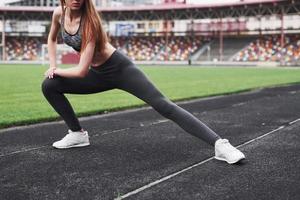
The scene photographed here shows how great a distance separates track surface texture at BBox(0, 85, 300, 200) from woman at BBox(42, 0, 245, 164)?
40 cm

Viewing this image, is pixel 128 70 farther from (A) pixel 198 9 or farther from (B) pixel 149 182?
(A) pixel 198 9

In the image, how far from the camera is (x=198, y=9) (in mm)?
66812

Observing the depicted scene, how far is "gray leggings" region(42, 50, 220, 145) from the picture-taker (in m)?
4.67

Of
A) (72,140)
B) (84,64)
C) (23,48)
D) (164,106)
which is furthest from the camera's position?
(23,48)

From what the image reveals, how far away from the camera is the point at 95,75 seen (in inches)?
193

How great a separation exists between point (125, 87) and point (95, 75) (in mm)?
379

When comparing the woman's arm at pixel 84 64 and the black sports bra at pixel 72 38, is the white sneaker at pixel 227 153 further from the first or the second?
the black sports bra at pixel 72 38

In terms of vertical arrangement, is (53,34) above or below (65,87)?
above

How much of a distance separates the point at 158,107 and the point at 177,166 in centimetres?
70

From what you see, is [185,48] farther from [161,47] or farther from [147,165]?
[147,165]

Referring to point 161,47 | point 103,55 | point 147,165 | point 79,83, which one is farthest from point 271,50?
point 147,165

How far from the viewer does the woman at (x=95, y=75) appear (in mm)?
4422

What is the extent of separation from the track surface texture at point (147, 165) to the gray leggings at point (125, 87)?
42 centimetres

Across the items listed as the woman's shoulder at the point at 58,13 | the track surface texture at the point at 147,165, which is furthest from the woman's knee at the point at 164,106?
the woman's shoulder at the point at 58,13
